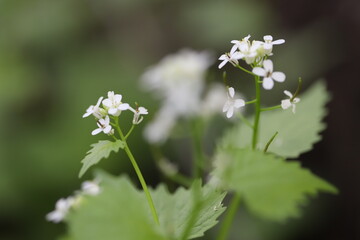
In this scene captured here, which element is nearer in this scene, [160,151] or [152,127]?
[152,127]

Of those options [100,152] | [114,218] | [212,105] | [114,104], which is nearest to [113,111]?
[114,104]

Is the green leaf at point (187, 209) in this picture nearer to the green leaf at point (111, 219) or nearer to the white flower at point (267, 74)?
the green leaf at point (111, 219)

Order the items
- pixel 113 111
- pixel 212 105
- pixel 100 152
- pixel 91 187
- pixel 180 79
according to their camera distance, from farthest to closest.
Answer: pixel 180 79, pixel 212 105, pixel 91 187, pixel 113 111, pixel 100 152

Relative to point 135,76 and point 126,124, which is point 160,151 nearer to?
point 126,124

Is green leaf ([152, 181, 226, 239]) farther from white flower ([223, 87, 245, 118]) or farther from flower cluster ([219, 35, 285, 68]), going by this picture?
flower cluster ([219, 35, 285, 68])

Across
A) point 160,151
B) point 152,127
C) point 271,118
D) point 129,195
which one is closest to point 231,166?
point 129,195

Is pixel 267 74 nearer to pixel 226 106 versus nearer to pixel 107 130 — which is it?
pixel 226 106

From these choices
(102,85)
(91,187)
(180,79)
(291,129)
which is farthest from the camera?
(102,85)
